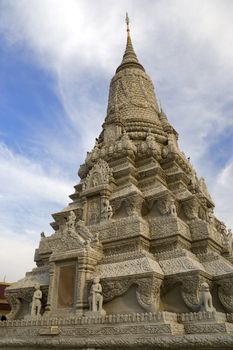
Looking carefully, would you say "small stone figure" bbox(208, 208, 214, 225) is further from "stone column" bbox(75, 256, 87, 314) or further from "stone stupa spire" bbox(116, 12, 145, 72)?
"stone stupa spire" bbox(116, 12, 145, 72)

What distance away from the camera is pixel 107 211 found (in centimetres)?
1561

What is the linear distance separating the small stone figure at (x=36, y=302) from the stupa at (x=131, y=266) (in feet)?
0.13

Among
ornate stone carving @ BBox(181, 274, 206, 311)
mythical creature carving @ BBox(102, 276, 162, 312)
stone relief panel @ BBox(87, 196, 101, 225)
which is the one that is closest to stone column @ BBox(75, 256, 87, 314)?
mythical creature carving @ BBox(102, 276, 162, 312)

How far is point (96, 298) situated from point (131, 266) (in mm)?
1669

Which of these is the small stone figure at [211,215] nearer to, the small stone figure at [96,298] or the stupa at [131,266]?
the stupa at [131,266]

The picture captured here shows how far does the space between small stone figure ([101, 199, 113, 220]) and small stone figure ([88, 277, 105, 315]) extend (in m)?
3.61

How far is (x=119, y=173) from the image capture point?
57.2 feet

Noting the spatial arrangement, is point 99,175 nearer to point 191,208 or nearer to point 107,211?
→ point 107,211

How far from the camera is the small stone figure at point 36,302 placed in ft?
44.9

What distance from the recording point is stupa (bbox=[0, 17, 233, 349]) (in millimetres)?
10594

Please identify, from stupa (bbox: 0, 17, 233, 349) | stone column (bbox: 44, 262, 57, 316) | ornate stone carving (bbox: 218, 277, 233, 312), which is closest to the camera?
stupa (bbox: 0, 17, 233, 349)

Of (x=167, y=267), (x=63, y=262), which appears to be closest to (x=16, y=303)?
(x=63, y=262)

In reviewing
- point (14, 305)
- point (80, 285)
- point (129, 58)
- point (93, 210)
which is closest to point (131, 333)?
point (80, 285)

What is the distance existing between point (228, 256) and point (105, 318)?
23.8ft
